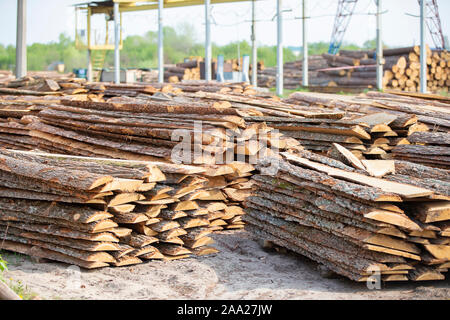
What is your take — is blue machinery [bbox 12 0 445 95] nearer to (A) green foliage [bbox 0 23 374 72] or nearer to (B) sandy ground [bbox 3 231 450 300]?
(B) sandy ground [bbox 3 231 450 300]

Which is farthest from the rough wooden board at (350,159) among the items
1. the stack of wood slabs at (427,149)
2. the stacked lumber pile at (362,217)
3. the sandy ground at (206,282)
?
the stack of wood slabs at (427,149)

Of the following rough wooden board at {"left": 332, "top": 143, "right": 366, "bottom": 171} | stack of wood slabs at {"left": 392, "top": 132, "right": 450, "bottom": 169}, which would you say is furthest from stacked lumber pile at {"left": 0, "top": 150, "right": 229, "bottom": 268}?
stack of wood slabs at {"left": 392, "top": 132, "right": 450, "bottom": 169}

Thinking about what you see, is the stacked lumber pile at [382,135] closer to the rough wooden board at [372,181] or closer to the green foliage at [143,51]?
the rough wooden board at [372,181]

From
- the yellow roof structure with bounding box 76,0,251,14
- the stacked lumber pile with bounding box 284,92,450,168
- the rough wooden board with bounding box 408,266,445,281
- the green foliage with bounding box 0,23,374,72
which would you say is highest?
the green foliage with bounding box 0,23,374,72

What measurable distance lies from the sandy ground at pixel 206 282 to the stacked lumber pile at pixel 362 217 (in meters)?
0.22

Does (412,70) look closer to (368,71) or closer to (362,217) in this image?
(368,71)

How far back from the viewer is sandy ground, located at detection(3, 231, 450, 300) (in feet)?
18.1

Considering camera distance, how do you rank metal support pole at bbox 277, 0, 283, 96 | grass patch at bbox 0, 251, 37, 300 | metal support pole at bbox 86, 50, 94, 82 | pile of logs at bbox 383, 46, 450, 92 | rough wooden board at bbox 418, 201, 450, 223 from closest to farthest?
1. grass patch at bbox 0, 251, 37, 300
2. rough wooden board at bbox 418, 201, 450, 223
3. metal support pole at bbox 277, 0, 283, 96
4. pile of logs at bbox 383, 46, 450, 92
5. metal support pole at bbox 86, 50, 94, 82

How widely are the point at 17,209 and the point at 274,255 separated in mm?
3244

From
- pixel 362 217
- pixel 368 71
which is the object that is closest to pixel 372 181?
pixel 362 217

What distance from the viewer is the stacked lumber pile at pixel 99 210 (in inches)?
241

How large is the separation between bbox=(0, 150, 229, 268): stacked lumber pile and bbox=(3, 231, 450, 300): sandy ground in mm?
175

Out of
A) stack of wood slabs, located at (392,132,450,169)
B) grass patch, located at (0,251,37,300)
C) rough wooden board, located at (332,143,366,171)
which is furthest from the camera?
stack of wood slabs, located at (392,132,450,169)

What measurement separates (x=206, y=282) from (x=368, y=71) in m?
18.3
